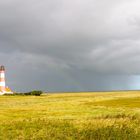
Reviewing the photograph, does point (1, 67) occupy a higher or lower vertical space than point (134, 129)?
higher

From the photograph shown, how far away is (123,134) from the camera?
2733 centimetres

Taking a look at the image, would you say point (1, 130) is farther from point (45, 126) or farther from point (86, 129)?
point (86, 129)

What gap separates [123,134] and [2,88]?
121 metres

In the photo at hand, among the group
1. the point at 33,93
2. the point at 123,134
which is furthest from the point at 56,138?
the point at 33,93

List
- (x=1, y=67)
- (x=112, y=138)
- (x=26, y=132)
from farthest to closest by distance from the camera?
1. (x=1, y=67)
2. (x=26, y=132)
3. (x=112, y=138)

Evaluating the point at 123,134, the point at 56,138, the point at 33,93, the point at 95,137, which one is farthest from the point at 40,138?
the point at 33,93

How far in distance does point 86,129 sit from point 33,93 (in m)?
122

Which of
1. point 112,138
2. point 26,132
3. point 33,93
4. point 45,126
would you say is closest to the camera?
point 112,138

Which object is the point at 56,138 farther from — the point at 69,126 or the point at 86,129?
the point at 69,126

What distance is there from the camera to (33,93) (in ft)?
493

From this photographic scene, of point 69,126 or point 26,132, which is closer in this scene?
point 26,132

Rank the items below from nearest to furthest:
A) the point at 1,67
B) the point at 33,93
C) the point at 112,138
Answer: the point at 112,138 < the point at 1,67 < the point at 33,93

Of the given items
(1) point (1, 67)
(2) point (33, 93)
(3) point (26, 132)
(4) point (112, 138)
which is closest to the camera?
(4) point (112, 138)

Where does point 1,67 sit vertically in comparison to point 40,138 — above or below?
above
